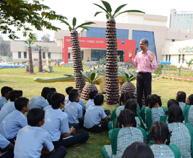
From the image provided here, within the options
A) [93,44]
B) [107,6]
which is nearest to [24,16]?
[107,6]

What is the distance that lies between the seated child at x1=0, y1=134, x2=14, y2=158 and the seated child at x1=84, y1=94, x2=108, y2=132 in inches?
73.0

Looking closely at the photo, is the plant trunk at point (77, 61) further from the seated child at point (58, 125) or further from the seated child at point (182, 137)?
the seated child at point (182, 137)

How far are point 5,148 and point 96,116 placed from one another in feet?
6.83

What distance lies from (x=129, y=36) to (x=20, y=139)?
153 ft

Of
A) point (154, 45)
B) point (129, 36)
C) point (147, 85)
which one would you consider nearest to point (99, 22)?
point (129, 36)

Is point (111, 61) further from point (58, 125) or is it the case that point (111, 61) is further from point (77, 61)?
point (58, 125)

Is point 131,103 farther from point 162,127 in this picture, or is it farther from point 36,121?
point 36,121

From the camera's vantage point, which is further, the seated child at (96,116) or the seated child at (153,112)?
the seated child at (96,116)

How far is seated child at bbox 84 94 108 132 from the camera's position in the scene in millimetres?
4387

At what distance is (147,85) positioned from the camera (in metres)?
5.43

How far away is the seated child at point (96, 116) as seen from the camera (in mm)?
4387

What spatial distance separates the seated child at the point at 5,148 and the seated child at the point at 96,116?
1.86 m

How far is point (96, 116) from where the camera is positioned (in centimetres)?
442

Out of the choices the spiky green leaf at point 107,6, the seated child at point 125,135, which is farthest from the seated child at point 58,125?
the spiky green leaf at point 107,6
